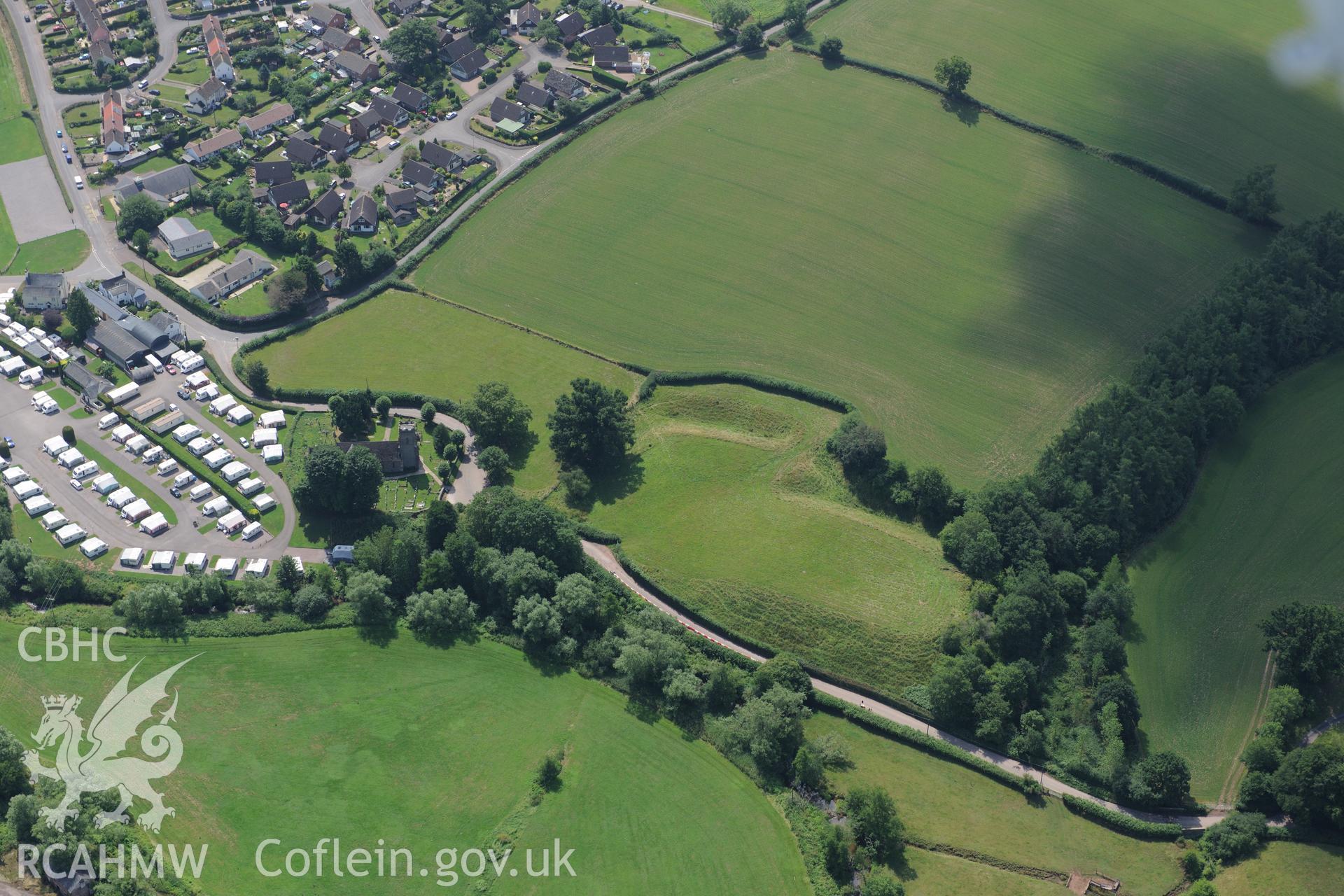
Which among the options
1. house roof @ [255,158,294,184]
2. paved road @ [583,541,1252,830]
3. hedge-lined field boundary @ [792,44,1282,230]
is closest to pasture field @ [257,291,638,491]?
paved road @ [583,541,1252,830]

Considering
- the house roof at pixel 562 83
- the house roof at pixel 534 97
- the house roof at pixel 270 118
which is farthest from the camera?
the house roof at pixel 562 83

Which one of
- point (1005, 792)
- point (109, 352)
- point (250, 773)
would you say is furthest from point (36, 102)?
point (1005, 792)

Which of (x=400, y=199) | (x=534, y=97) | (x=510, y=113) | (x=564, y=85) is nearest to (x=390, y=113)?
(x=510, y=113)

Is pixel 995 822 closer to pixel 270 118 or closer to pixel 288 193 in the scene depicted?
pixel 288 193

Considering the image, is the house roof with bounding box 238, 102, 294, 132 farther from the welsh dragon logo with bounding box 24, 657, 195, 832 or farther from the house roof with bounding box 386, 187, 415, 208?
the welsh dragon logo with bounding box 24, 657, 195, 832

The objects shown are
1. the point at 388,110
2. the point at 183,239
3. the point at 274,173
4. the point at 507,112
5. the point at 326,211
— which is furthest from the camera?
the point at 388,110

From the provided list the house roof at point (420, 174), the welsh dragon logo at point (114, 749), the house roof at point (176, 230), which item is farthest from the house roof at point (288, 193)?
the welsh dragon logo at point (114, 749)

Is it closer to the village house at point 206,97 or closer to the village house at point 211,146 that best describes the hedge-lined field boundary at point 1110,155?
the village house at point 211,146
